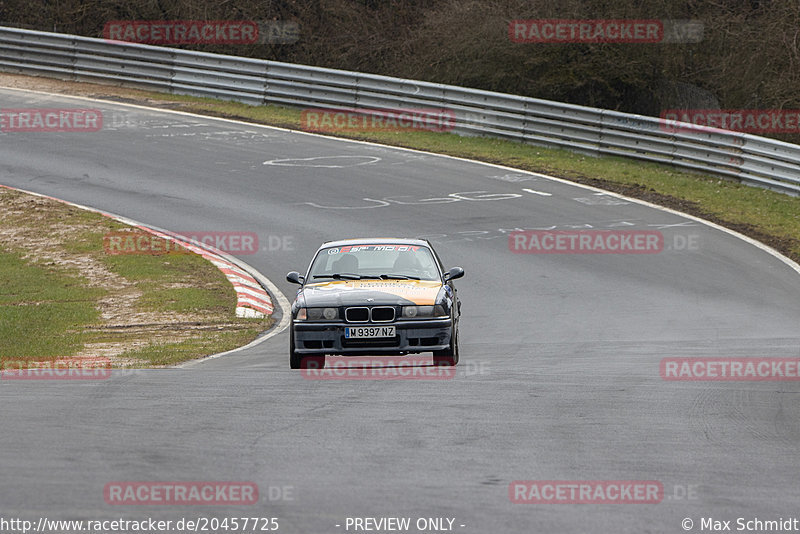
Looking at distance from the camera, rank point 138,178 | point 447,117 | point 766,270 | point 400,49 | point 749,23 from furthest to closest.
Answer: point 400,49
point 749,23
point 447,117
point 138,178
point 766,270

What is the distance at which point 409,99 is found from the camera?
29672mm

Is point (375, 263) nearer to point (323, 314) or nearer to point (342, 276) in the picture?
point (342, 276)

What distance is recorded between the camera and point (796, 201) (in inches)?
932

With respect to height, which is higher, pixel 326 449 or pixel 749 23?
pixel 749 23

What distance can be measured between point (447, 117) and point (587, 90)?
432 cm

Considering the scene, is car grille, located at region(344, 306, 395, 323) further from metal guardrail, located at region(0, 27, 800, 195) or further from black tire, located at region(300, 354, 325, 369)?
metal guardrail, located at region(0, 27, 800, 195)

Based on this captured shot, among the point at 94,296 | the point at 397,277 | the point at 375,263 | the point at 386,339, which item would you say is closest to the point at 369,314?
the point at 386,339

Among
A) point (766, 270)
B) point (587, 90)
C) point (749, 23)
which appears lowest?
point (766, 270)

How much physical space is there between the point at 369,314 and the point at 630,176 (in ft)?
49.6

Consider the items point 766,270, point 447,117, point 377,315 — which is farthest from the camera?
point 447,117

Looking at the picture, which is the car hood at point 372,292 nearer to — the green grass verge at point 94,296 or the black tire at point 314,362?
the black tire at point 314,362

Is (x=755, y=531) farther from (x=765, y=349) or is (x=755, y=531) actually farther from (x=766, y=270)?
(x=766, y=270)

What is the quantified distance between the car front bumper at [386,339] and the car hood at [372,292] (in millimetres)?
234

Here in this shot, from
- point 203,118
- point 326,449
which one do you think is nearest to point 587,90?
point 203,118
